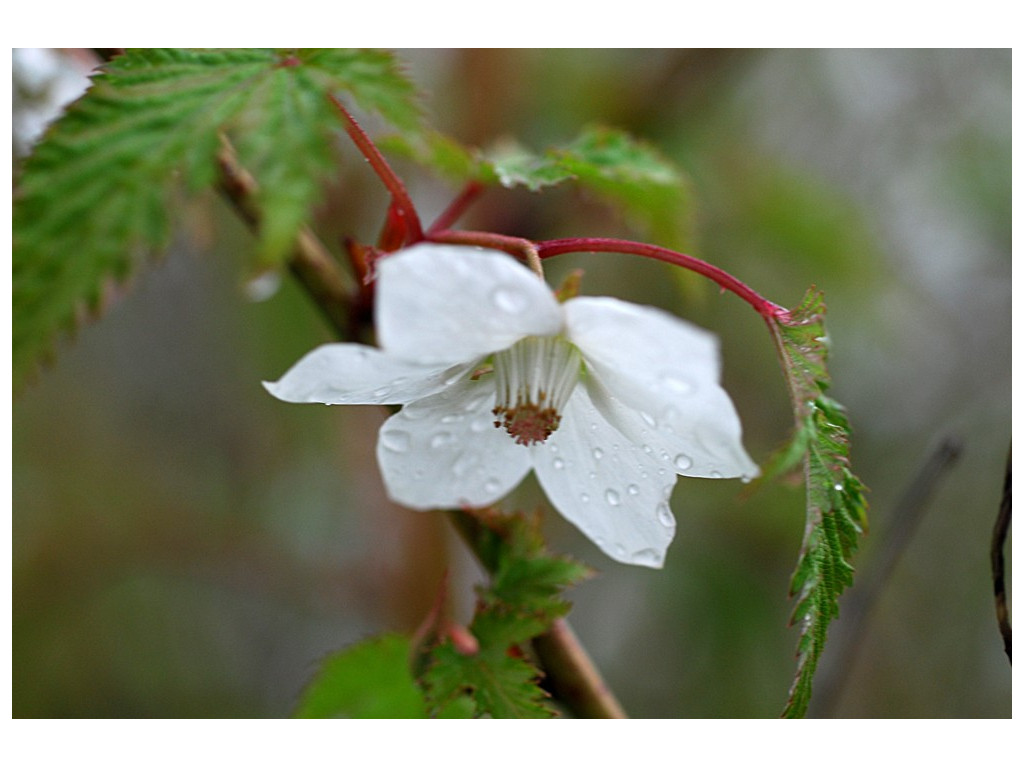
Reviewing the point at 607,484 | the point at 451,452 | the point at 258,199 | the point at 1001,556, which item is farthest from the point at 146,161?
the point at 1001,556

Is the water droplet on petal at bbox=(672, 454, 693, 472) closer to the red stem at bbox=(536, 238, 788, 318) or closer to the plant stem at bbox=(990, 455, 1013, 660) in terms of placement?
the red stem at bbox=(536, 238, 788, 318)

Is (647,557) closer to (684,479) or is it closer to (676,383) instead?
(676,383)

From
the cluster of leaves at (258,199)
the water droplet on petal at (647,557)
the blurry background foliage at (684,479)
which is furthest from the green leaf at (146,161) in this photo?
the blurry background foliage at (684,479)

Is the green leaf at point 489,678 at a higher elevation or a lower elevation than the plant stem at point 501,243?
lower

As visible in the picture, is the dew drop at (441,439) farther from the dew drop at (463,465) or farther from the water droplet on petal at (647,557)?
the water droplet on petal at (647,557)

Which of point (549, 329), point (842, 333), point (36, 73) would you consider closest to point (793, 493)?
point (842, 333)
